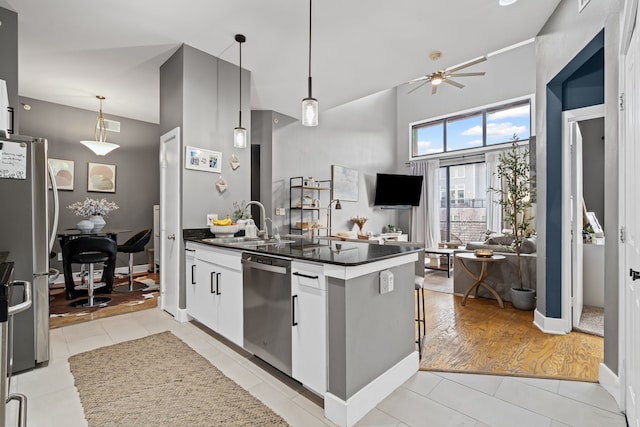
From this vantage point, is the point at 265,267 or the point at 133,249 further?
the point at 133,249

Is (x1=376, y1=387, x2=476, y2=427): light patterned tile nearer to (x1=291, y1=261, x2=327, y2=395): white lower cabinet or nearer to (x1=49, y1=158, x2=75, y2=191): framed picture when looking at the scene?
(x1=291, y1=261, x2=327, y2=395): white lower cabinet

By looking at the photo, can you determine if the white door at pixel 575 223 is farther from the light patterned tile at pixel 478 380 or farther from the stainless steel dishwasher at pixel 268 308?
the stainless steel dishwasher at pixel 268 308

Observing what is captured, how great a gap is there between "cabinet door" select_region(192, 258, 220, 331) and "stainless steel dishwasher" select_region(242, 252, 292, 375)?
54 centimetres

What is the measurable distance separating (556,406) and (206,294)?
2.67 metres

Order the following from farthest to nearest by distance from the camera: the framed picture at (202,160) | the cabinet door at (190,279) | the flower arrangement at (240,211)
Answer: the flower arrangement at (240,211), the framed picture at (202,160), the cabinet door at (190,279)

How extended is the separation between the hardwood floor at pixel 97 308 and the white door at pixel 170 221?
44 centimetres

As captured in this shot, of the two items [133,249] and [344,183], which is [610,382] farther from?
[344,183]

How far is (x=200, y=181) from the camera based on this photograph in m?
3.38

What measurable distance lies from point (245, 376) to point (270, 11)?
117 inches

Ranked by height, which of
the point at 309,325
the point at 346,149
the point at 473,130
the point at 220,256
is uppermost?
the point at 473,130

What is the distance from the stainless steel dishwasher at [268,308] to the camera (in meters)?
1.96

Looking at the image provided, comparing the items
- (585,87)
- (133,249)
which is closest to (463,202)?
(585,87)

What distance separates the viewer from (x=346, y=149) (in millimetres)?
7195

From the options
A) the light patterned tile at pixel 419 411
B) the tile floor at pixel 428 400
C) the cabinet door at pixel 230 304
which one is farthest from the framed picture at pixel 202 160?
the light patterned tile at pixel 419 411
